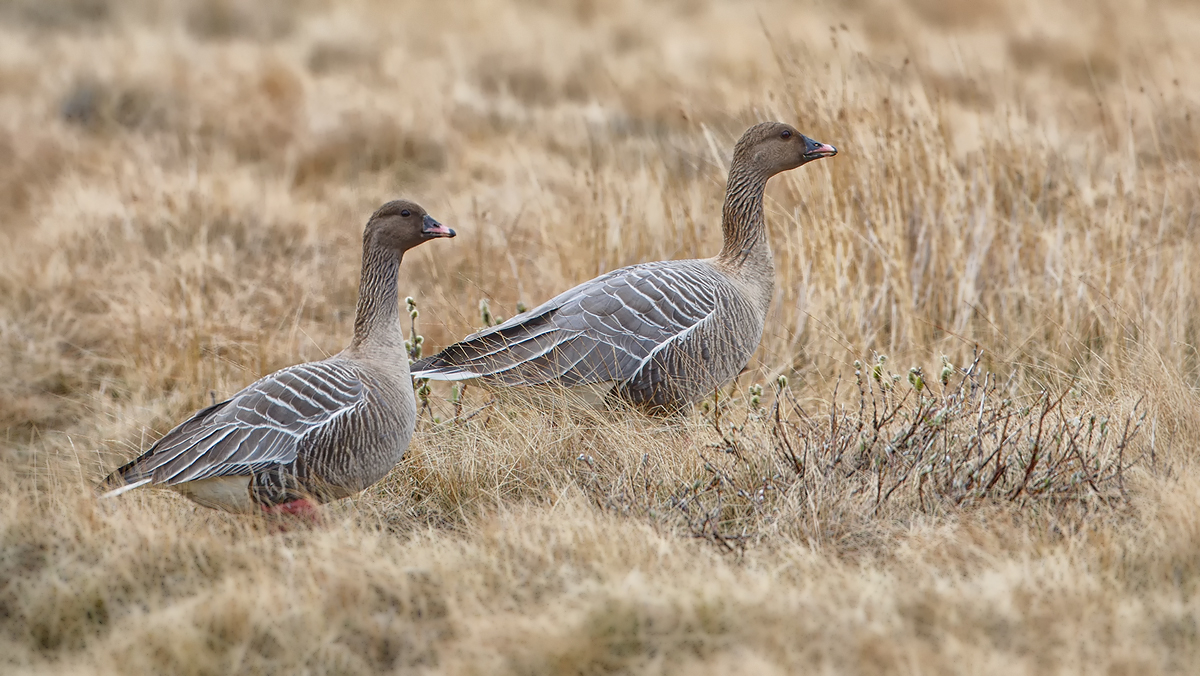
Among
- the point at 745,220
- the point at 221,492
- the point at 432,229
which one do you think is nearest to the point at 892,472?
the point at 745,220

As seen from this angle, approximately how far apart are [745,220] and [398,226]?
70.9 inches

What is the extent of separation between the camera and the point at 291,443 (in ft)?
13.0

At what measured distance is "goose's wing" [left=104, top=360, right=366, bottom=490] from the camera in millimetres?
3852

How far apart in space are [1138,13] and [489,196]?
11.9m

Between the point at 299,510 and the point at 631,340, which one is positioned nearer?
the point at 299,510

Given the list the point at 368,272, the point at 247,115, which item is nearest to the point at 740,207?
the point at 368,272

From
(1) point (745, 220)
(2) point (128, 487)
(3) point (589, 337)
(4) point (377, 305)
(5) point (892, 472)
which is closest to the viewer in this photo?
(2) point (128, 487)

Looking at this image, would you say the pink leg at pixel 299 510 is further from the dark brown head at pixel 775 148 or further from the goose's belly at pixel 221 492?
the dark brown head at pixel 775 148

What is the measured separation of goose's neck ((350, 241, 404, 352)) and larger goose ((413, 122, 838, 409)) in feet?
1.18

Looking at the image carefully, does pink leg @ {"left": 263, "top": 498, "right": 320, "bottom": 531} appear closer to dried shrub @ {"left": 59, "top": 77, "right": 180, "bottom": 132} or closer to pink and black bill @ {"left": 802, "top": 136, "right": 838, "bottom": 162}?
pink and black bill @ {"left": 802, "top": 136, "right": 838, "bottom": 162}

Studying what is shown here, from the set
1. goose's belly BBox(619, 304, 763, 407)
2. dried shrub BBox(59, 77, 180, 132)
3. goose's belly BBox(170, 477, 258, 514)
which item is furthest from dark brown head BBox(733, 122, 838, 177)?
dried shrub BBox(59, 77, 180, 132)

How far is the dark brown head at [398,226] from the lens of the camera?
448 centimetres

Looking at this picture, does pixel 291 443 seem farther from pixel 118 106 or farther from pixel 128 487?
pixel 118 106

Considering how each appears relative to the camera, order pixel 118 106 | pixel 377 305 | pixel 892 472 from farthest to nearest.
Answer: pixel 118 106, pixel 377 305, pixel 892 472
